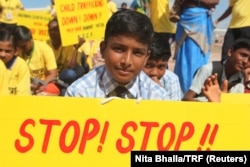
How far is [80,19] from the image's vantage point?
694cm

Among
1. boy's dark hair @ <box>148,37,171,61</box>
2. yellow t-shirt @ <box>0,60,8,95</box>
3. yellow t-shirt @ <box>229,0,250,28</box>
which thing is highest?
boy's dark hair @ <box>148,37,171,61</box>

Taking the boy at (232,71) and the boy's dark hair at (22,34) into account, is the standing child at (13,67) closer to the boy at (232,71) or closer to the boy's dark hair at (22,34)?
the boy's dark hair at (22,34)

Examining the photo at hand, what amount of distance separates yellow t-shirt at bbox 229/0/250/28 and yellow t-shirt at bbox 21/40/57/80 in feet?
6.24

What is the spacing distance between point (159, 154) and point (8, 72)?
11.2ft

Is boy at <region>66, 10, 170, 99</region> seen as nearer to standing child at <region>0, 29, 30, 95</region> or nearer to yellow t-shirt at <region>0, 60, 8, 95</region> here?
yellow t-shirt at <region>0, 60, 8, 95</region>

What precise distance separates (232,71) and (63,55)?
3.14 meters

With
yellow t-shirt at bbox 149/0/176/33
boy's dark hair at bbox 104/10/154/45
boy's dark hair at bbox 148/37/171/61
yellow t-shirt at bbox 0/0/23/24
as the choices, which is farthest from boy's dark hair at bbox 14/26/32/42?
boy's dark hair at bbox 104/10/154/45

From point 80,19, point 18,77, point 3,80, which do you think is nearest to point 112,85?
point 3,80

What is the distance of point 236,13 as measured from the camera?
6.89m

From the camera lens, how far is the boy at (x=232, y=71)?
472 cm

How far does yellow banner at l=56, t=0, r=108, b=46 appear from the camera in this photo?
6855mm

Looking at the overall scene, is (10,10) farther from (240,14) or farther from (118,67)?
(118,67)

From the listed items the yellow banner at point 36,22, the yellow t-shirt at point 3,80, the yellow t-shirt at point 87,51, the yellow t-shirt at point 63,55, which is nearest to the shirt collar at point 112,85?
the yellow t-shirt at point 3,80

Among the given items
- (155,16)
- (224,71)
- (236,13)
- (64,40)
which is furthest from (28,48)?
(224,71)
